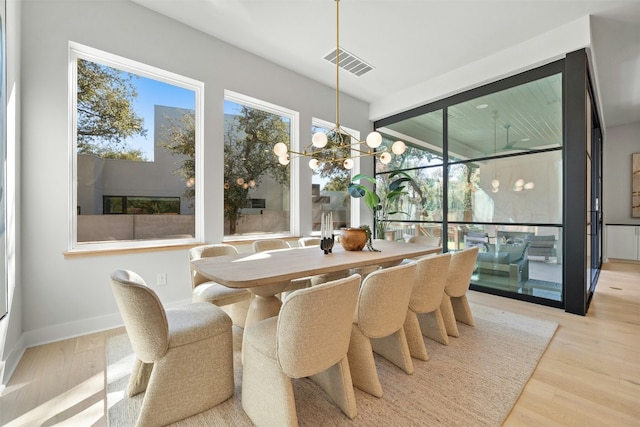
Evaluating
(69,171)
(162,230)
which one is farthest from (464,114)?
(69,171)

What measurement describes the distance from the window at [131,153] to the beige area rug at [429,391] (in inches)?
43.8

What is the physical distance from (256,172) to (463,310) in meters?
3.00

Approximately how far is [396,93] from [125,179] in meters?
4.33

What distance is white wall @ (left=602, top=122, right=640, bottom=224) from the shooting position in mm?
6320

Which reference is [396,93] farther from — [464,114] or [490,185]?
[490,185]

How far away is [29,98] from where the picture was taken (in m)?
2.33

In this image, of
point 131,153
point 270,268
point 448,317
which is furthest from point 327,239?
point 131,153

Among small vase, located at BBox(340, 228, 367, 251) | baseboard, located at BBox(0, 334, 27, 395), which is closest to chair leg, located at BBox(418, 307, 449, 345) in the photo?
small vase, located at BBox(340, 228, 367, 251)

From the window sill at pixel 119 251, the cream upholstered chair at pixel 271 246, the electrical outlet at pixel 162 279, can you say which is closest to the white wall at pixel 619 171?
the cream upholstered chair at pixel 271 246

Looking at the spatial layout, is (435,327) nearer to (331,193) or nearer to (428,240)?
(428,240)

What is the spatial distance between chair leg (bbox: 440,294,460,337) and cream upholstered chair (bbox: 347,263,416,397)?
0.87 metres

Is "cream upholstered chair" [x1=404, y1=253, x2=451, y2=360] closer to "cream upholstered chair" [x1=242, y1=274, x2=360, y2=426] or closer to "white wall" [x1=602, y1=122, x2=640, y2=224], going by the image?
"cream upholstered chair" [x1=242, y1=274, x2=360, y2=426]

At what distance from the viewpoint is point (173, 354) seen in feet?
4.75

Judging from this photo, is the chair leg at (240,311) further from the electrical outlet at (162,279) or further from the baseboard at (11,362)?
the baseboard at (11,362)
